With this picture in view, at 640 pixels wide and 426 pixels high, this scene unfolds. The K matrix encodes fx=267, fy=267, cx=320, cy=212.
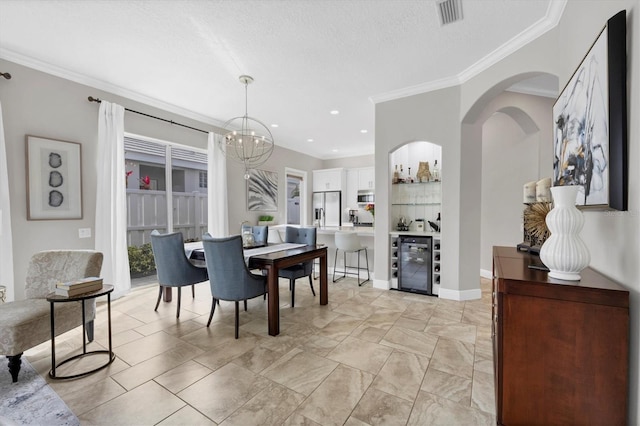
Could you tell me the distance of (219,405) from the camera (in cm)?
175

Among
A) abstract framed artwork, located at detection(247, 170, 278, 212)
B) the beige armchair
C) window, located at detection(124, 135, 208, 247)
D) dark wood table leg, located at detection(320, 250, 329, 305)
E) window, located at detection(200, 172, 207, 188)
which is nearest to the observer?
the beige armchair

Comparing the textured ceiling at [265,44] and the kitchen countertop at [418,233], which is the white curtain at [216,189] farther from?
the kitchen countertop at [418,233]

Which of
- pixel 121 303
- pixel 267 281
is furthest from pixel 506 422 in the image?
pixel 121 303

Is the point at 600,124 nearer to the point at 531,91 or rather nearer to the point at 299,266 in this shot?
the point at 299,266

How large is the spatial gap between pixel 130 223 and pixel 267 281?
285 cm

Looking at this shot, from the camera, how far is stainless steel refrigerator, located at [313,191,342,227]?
7801 mm

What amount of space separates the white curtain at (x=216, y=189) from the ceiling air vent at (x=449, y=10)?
4.08 metres

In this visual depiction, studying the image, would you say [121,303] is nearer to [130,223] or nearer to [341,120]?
[130,223]

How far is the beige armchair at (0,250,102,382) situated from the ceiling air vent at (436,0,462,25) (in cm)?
383

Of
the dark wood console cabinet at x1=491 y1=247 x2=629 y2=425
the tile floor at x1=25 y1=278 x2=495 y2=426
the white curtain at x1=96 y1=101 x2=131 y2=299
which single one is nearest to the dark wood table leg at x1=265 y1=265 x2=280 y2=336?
the tile floor at x1=25 y1=278 x2=495 y2=426

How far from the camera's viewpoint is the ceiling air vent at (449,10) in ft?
7.43

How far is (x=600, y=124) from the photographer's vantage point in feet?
4.41

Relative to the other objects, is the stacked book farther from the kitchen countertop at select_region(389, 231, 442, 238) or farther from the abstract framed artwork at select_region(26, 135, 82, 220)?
the kitchen countertop at select_region(389, 231, 442, 238)

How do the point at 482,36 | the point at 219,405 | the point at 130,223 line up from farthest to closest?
the point at 130,223
the point at 482,36
the point at 219,405
